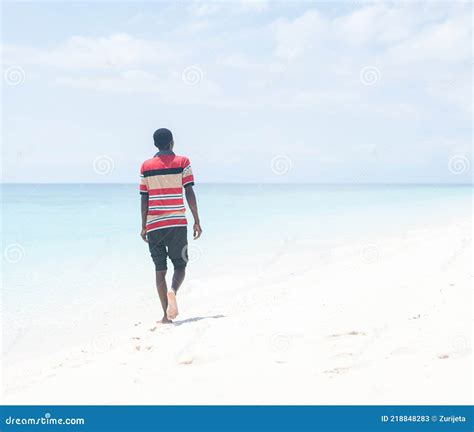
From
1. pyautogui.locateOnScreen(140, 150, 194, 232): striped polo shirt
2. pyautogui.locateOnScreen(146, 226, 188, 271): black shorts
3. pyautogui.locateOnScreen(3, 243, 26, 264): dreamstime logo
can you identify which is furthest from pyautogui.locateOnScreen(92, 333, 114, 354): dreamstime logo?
pyautogui.locateOnScreen(3, 243, 26, 264): dreamstime logo

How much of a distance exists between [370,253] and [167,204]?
22.4 feet

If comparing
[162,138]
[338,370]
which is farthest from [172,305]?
[338,370]

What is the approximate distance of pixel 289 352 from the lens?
157 inches

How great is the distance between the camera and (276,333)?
4594 mm

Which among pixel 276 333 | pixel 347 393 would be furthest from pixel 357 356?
pixel 276 333

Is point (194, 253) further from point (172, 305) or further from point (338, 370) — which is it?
point (338, 370)

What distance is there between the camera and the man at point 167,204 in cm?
523

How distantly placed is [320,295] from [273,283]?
2.21 metres

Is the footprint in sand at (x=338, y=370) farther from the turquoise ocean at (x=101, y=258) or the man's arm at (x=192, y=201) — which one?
the turquoise ocean at (x=101, y=258)

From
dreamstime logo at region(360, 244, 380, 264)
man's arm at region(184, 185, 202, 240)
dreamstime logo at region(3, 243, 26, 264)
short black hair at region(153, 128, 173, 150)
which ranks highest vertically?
short black hair at region(153, 128, 173, 150)

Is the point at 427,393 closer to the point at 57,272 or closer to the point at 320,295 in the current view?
the point at 320,295

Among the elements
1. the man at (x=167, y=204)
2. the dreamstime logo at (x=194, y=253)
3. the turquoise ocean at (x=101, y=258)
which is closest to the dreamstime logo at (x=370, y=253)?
the turquoise ocean at (x=101, y=258)

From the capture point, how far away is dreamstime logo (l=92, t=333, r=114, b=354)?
16.7 feet

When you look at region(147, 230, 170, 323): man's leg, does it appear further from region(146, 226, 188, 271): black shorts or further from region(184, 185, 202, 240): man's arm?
region(184, 185, 202, 240): man's arm
